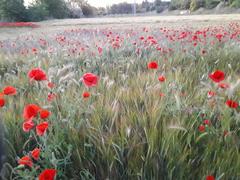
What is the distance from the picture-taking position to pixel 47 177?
0.88m

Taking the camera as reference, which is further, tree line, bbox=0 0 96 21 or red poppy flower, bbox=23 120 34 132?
tree line, bbox=0 0 96 21

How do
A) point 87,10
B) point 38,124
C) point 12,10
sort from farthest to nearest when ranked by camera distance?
point 87,10 < point 12,10 < point 38,124

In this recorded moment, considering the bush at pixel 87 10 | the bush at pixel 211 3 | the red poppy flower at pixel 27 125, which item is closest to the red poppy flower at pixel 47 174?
the red poppy flower at pixel 27 125

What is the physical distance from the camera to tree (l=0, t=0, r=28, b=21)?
25375 mm

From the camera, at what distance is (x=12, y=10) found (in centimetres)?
2558

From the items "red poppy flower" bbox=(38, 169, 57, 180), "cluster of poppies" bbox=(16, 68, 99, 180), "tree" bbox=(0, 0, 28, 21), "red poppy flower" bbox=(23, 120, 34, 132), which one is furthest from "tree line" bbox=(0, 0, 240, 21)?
"red poppy flower" bbox=(38, 169, 57, 180)

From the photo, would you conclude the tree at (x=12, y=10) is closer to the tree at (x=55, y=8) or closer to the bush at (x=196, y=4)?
the tree at (x=55, y=8)

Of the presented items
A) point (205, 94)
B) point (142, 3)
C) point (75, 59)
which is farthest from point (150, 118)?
point (142, 3)

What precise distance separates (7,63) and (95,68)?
1367mm

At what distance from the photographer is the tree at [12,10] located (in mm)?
25375

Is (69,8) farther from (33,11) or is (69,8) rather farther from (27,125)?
(27,125)

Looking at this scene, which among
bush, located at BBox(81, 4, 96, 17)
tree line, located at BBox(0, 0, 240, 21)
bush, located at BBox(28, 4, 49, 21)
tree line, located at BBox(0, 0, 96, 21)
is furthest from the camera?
bush, located at BBox(81, 4, 96, 17)

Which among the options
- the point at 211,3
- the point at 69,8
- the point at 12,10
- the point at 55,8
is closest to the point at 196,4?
the point at 211,3

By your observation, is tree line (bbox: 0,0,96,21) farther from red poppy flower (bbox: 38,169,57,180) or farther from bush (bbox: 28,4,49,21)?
red poppy flower (bbox: 38,169,57,180)
